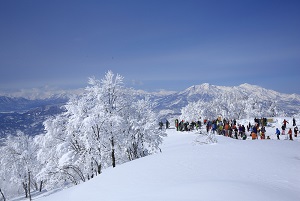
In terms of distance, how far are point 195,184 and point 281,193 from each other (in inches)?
119

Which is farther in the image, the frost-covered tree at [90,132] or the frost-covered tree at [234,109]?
the frost-covered tree at [234,109]

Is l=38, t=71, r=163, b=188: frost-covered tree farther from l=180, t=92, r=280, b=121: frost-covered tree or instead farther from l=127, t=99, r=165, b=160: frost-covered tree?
l=180, t=92, r=280, b=121: frost-covered tree

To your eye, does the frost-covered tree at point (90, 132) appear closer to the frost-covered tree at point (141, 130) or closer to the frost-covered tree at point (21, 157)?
the frost-covered tree at point (141, 130)

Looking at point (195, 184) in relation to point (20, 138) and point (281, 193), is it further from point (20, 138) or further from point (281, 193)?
point (20, 138)

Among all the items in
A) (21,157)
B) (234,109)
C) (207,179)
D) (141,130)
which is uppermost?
(234,109)

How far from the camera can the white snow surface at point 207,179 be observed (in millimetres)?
8312

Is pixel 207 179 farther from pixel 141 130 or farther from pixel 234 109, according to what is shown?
pixel 234 109

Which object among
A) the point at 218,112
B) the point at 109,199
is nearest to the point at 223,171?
the point at 109,199

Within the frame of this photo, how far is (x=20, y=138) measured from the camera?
1813 inches

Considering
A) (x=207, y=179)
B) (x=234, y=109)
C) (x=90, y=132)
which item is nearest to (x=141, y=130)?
(x=90, y=132)

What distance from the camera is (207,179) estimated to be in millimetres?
10555

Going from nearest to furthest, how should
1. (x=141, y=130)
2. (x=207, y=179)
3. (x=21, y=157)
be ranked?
1. (x=207, y=179)
2. (x=141, y=130)
3. (x=21, y=157)

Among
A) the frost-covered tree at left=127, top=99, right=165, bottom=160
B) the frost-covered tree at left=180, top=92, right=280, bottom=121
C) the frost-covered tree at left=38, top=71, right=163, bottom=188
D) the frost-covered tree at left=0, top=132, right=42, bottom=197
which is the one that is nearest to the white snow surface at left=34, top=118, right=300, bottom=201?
the frost-covered tree at left=38, top=71, right=163, bottom=188

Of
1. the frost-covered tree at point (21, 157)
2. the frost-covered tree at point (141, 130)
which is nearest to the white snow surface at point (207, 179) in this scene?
the frost-covered tree at point (141, 130)
